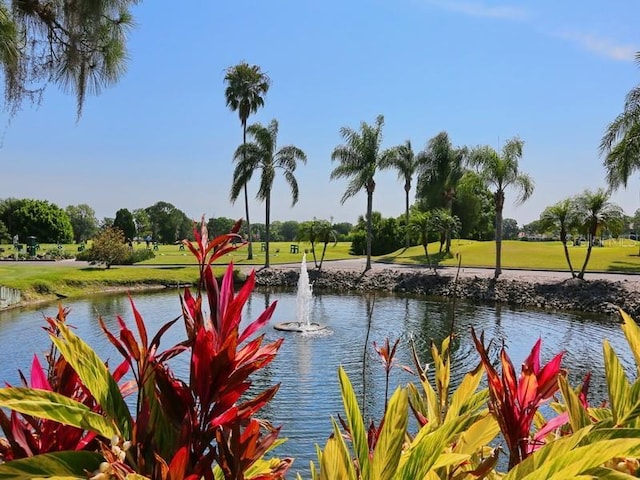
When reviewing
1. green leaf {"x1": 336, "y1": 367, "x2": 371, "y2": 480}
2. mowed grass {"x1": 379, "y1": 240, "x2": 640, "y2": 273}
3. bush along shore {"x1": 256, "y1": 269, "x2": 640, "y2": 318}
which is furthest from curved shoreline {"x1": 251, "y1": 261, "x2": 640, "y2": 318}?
green leaf {"x1": 336, "y1": 367, "x2": 371, "y2": 480}

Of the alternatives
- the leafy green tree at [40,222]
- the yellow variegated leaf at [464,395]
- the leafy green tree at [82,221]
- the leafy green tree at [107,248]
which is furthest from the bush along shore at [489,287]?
the leafy green tree at [82,221]

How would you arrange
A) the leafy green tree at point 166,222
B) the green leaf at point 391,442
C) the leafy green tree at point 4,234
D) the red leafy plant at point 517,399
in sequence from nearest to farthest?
the green leaf at point 391,442
the red leafy plant at point 517,399
the leafy green tree at point 4,234
the leafy green tree at point 166,222

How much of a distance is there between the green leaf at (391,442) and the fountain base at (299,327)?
1421 cm

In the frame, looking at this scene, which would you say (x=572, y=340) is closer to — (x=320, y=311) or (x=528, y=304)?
(x=528, y=304)

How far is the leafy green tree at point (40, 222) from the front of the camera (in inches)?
2616

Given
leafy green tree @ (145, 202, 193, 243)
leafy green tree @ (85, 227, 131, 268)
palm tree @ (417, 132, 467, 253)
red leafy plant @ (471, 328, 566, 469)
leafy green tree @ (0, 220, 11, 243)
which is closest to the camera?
red leafy plant @ (471, 328, 566, 469)

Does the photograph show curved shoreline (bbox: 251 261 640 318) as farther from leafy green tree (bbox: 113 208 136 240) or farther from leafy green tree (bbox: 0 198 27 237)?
leafy green tree (bbox: 0 198 27 237)

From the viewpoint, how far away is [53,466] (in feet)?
2.94

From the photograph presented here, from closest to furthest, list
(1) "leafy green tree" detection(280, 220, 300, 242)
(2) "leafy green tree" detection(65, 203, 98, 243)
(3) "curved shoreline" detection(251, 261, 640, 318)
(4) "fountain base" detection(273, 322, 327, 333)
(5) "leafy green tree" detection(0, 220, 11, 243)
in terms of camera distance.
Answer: (4) "fountain base" detection(273, 322, 327, 333), (3) "curved shoreline" detection(251, 261, 640, 318), (5) "leafy green tree" detection(0, 220, 11, 243), (2) "leafy green tree" detection(65, 203, 98, 243), (1) "leafy green tree" detection(280, 220, 300, 242)

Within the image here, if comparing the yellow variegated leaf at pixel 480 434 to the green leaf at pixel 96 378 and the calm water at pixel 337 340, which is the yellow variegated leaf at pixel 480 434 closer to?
the green leaf at pixel 96 378

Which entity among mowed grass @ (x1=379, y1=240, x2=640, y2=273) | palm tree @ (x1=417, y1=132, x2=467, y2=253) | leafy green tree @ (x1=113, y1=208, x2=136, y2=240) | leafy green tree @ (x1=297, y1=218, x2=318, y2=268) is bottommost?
mowed grass @ (x1=379, y1=240, x2=640, y2=273)

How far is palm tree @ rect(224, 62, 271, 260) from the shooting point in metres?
35.1

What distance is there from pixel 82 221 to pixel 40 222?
24805 mm

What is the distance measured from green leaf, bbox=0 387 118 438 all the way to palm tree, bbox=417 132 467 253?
39.3 metres
